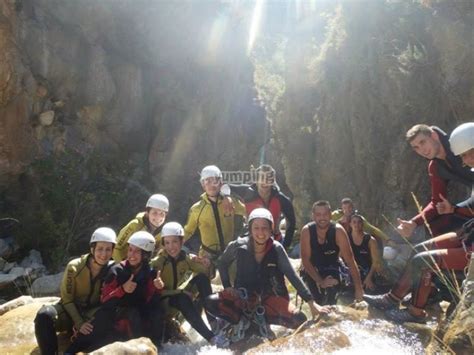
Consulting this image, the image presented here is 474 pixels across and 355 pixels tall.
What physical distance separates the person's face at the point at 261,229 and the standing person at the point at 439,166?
142 centimetres

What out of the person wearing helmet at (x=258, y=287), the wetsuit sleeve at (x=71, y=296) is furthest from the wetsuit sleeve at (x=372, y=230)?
the wetsuit sleeve at (x=71, y=296)

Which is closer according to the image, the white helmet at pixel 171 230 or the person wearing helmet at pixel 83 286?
the person wearing helmet at pixel 83 286

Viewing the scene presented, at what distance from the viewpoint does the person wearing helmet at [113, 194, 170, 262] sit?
20.5 ft

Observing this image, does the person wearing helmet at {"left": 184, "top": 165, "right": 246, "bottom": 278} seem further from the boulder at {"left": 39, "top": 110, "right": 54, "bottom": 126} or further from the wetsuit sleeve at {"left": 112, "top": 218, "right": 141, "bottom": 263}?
the boulder at {"left": 39, "top": 110, "right": 54, "bottom": 126}

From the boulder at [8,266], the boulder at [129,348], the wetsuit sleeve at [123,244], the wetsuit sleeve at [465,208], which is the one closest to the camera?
the boulder at [129,348]

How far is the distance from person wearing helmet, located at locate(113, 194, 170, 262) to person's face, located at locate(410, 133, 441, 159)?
3.37m

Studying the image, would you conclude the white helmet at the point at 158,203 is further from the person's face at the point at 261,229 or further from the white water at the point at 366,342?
the white water at the point at 366,342

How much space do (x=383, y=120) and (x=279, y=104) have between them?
588 centimetres

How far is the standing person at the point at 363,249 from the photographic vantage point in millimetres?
7133

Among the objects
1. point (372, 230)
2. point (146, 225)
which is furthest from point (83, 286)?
point (372, 230)

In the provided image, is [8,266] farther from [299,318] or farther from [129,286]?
[299,318]

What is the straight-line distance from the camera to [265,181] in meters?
6.77

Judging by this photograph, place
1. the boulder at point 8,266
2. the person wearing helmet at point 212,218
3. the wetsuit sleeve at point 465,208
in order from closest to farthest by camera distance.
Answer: the wetsuit sleeve at point 465,208 < the person wearing helmet at point 212,218 < the boulder at point 8,266

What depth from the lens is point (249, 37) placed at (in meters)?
33.8
